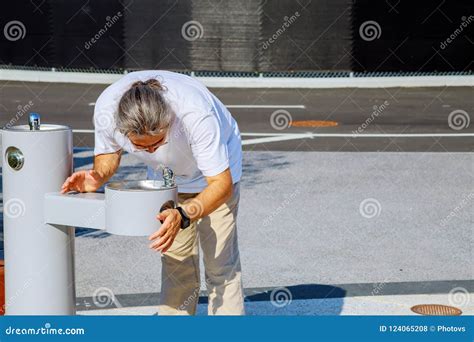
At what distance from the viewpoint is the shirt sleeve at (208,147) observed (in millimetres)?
3975

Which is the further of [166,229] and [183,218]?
[183,218]

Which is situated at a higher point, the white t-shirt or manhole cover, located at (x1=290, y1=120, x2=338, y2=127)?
the white t-shirt

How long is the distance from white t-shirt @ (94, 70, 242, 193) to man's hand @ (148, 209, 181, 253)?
1.95ft

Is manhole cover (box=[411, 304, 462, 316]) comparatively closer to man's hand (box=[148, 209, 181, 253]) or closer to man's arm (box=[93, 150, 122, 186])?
man's arm (box=[93, 150, 122, 186])

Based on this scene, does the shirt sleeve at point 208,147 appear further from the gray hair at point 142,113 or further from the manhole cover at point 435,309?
the manhole cover at point 435,309

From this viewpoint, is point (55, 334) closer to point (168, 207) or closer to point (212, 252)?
point (168, 207)

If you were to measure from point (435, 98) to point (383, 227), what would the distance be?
12005mm

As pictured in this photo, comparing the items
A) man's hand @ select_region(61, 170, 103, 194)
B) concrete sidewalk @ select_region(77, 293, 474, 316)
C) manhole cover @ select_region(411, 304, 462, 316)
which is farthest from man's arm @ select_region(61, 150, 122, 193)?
manhole cover @ select_region(411, 304, 462, 316)

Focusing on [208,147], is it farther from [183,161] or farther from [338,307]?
[338,307]

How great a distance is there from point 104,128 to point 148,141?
0.54 metres

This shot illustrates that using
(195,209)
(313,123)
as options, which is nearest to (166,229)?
(195,209)

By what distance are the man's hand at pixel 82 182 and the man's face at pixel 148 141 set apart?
26 cm

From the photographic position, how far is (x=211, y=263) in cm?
471

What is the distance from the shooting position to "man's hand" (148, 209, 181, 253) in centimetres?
331
